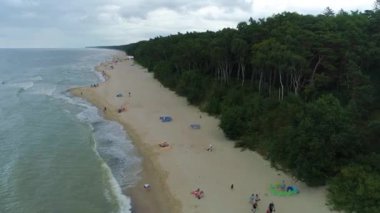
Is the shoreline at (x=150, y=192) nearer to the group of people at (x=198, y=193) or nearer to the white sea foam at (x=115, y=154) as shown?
the white sea foam at (x=115, y=154)

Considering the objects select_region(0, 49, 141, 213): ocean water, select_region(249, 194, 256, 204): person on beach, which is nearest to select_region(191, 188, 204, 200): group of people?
select_region(249, 194, 256, 204): person on beach

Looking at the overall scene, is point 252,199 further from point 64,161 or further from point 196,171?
point 64,161

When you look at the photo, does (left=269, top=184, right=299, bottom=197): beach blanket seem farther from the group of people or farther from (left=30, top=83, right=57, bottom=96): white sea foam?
(left=30, top=83, right=57, bottom=96): white sea foam

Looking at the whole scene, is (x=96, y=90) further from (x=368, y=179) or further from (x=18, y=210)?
(x=368, y=179)

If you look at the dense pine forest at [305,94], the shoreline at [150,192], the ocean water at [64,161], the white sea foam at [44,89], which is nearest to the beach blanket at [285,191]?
the dense pine forest at [305,94]

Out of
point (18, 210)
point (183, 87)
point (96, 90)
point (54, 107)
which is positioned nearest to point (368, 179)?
point (18, 210)

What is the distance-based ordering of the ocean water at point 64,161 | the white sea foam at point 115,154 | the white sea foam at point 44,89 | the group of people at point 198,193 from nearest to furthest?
1. the group of people at point 198,193
2. the ocean water at point 64,161
3. the white sea foam at point 115,154
4. the white sea foam at point 44,89

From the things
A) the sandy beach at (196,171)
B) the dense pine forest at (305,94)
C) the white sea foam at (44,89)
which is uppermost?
the dense pine forest at (305,94)

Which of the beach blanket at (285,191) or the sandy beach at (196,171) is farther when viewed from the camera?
the beach blanket at (285,191)

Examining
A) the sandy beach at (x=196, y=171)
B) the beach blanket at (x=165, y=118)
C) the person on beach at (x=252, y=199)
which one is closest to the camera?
the person on beach at (x=252, y=199)
